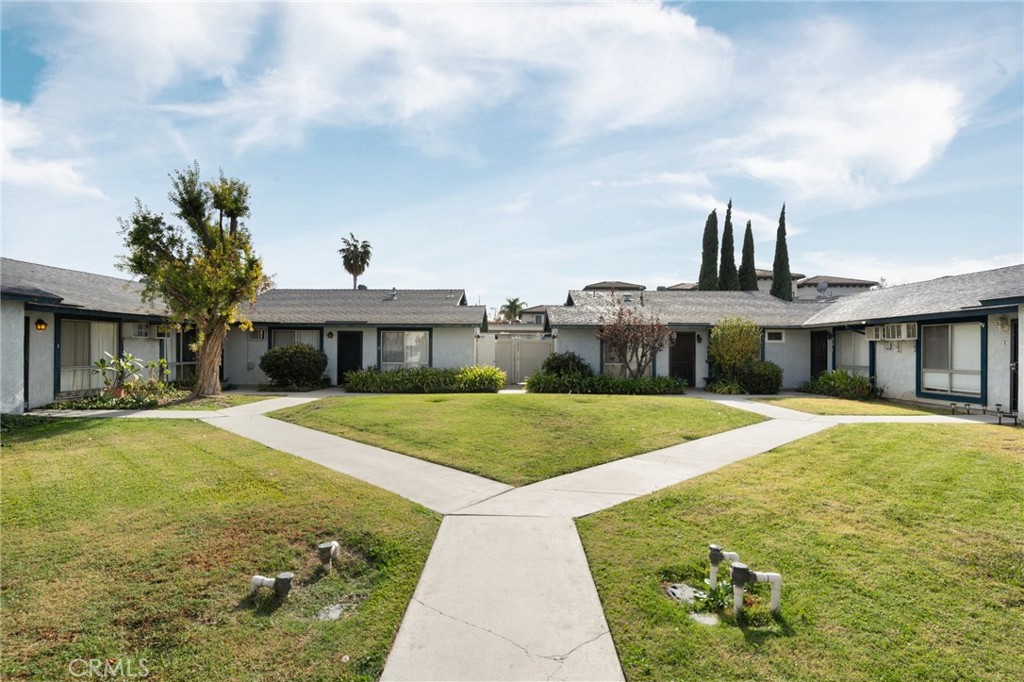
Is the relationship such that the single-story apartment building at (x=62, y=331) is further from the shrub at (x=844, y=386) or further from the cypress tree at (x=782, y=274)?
the cypress tree at (x=782, y=274)

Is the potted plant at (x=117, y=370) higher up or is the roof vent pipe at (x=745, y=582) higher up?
the potted plant at (x=117, y=370)

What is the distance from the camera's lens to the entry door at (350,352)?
2078cm

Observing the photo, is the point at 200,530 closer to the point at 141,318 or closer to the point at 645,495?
the point at 645,495

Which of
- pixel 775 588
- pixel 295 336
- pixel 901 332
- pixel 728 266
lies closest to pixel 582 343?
pixel 901 332

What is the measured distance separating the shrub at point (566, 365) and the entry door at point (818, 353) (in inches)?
359

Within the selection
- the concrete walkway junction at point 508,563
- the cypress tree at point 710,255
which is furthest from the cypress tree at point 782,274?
the concrete walkway junction at point 508,563

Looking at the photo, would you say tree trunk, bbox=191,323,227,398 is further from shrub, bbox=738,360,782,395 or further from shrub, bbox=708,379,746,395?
shrub, bbox=738,360,782,395

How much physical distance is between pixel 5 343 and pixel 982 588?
1732 cm

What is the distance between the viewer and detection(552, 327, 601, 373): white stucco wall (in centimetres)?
2003

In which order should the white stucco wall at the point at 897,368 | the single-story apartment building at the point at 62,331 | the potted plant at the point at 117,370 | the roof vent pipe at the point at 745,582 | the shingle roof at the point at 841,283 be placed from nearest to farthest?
the roof vent pipe at the point at 745,582 < the single-story apartment building at the point at 62,331 < the potted plant at the point at 117,370 < the white stucco wall at the point at 897,368 < the shingle roof at the point at 841,283

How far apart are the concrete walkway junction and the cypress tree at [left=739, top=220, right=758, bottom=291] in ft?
124

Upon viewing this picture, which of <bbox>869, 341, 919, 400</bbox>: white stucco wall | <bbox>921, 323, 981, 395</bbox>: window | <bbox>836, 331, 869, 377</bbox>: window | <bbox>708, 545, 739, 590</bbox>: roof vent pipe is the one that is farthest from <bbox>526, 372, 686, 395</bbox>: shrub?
<bbox>708, 545, 739, 590</bbox>: roof vent pipe

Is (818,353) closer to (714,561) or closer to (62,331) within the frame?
(714,561)

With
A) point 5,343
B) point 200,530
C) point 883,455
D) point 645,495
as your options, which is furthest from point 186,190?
point 883,455
